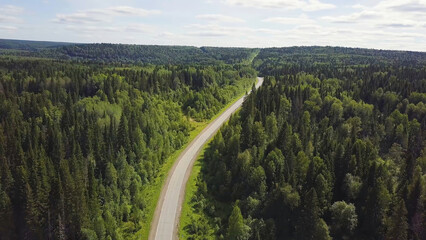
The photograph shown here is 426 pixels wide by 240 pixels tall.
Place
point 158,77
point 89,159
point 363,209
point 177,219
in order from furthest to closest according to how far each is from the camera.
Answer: point 158,77 < point 89,159 < point 177,219 < point 363,209

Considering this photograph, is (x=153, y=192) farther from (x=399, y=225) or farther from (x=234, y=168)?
(x=399, y=225)

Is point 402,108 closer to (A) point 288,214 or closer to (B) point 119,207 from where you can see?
(A) point 288,214

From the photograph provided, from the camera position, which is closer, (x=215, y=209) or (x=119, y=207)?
(x=119, y=207)

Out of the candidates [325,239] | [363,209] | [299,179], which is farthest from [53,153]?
[363,209]

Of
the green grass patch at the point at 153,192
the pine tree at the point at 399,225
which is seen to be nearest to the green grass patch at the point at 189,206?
the green grass patch at the point at 153,192

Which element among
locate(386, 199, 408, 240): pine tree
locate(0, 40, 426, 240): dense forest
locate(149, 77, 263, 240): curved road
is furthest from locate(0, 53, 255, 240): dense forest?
locate(386, 199, 408, 240): pine tree

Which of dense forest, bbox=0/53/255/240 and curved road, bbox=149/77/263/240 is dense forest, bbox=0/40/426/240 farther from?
curved road, bbox=149/77/263/240

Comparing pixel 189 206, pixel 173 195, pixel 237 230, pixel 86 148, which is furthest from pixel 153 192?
pixel 237 230
